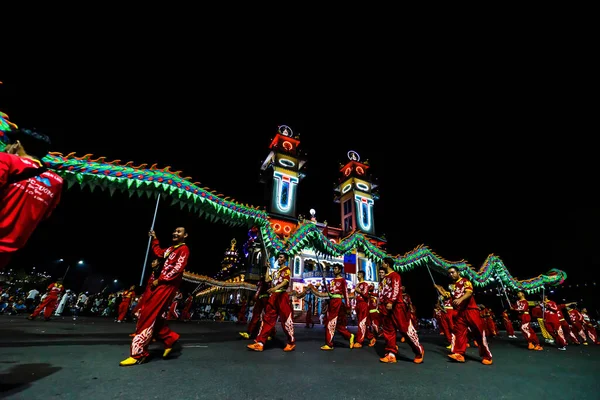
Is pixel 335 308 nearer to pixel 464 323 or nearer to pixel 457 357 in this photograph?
pixel 457 357

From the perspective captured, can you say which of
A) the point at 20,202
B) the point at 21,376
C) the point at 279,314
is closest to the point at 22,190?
the point at 20,202

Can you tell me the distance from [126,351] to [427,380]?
5396mm

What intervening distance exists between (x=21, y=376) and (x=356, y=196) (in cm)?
4175

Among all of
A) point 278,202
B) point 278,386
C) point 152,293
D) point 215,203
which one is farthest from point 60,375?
point 278,202

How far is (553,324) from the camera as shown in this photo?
9922 mm

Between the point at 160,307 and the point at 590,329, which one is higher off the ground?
the point at 590,329

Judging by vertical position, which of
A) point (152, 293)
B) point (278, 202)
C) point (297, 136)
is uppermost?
point (297, 136)

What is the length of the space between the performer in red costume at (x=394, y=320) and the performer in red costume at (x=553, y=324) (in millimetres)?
7576

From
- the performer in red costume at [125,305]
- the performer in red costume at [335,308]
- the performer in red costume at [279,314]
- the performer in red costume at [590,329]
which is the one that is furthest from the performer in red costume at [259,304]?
the performer in red costume at [590,329]

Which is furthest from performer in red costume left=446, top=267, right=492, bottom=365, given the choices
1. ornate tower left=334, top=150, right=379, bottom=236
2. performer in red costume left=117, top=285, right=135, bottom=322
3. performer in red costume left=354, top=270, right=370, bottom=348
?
ornate tower left=334, top=150, right=379, bottom=236

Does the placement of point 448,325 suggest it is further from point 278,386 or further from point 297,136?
point 297,136

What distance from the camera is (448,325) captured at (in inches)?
374

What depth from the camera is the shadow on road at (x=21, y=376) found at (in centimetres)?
267

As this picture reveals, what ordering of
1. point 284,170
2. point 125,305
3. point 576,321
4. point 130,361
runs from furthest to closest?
point 284,170 < point 125,305 < point 576,321 < point 130,361
